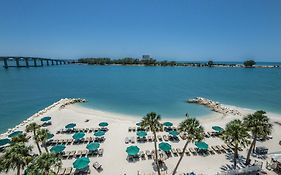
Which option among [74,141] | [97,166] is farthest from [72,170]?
[74,141]

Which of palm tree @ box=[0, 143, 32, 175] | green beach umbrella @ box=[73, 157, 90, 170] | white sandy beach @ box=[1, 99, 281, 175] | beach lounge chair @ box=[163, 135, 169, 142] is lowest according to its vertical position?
white sandy beach @ box=[1, 99, 281, 175]

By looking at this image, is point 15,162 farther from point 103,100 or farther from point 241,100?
point 241,100

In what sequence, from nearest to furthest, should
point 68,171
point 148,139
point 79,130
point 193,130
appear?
1. point 193,130
2. point 68,171
3. point 148,139
4. point 79,130

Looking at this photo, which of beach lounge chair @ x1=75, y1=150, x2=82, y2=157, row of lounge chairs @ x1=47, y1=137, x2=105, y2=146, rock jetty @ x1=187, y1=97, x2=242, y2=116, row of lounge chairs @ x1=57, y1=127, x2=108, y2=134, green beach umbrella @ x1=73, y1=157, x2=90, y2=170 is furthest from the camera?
rock jetty @ x1=187, y1=97, x2=242, y2=116

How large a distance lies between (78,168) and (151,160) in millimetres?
8967

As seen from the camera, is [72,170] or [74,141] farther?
[74,141]

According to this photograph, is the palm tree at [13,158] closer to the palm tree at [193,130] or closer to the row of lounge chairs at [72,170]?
the row of lounge chairs at [72,170]

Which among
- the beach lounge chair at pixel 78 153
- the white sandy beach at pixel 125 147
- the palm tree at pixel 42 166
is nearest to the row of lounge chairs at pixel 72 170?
the white sandy beach at pixel 125 147

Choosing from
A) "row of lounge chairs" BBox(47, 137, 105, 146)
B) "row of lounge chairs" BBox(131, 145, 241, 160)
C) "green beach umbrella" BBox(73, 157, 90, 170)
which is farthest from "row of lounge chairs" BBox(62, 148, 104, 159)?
"row of lounge chairs" BBox(131, 145, 241, 160)

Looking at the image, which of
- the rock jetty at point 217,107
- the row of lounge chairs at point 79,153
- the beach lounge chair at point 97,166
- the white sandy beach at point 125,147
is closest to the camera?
the beach lounge chair at point 97,166

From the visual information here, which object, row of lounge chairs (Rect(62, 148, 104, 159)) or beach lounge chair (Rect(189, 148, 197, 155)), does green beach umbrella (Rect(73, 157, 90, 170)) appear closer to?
row of lounge chairs (Rect(62, 148, 104, 159))

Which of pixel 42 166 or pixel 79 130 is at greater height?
pixel 42 166

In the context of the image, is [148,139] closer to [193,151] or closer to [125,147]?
[125,147]

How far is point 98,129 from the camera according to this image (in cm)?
3341
